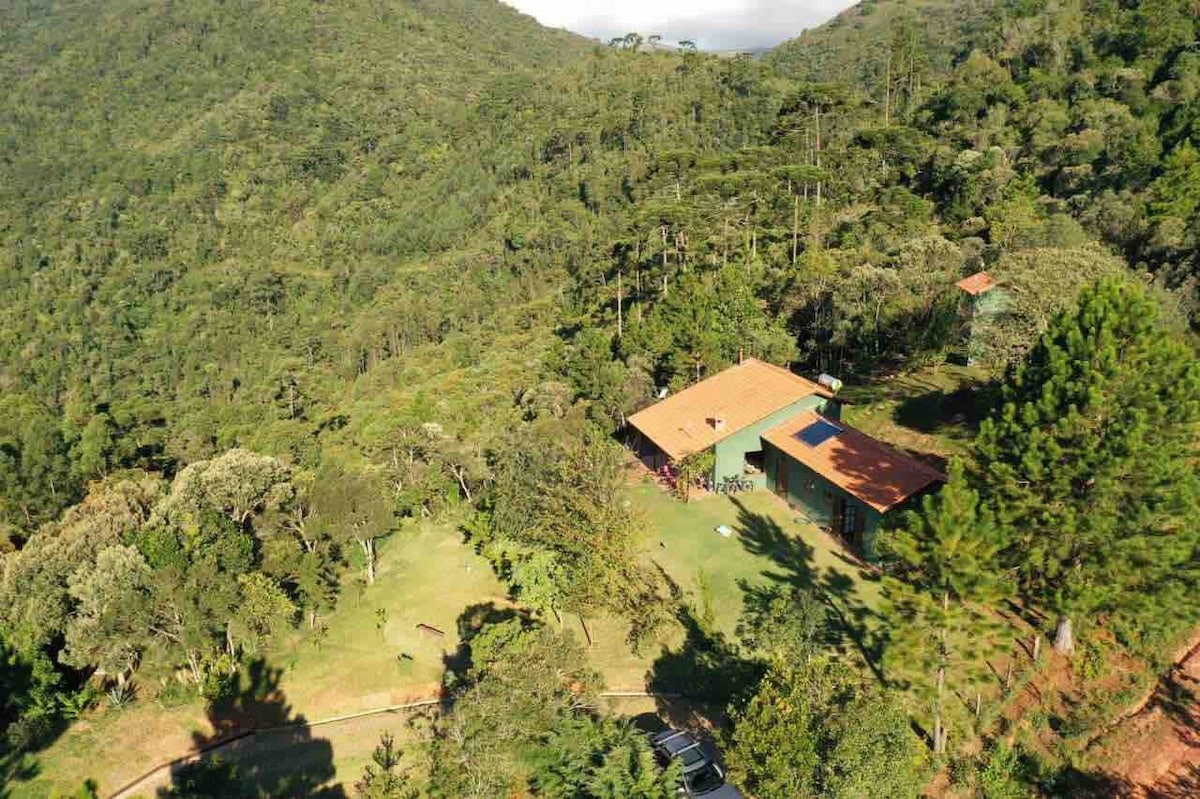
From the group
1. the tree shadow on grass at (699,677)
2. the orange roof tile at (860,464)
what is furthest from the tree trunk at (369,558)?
the orange roof tile at (860,464)

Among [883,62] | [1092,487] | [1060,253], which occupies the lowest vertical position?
[1092,487]

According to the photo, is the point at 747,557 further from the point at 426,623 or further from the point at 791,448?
the point at 426,623

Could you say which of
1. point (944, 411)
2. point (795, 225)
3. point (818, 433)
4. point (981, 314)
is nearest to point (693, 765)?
point (818, 433)

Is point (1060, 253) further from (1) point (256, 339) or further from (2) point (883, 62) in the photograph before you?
(1) point (256, 339)

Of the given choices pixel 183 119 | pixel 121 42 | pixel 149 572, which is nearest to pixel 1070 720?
pixel 149 572

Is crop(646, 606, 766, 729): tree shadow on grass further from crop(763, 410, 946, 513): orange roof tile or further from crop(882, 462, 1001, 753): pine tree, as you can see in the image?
crop(763, 410, 946, 513): orange roof tile
